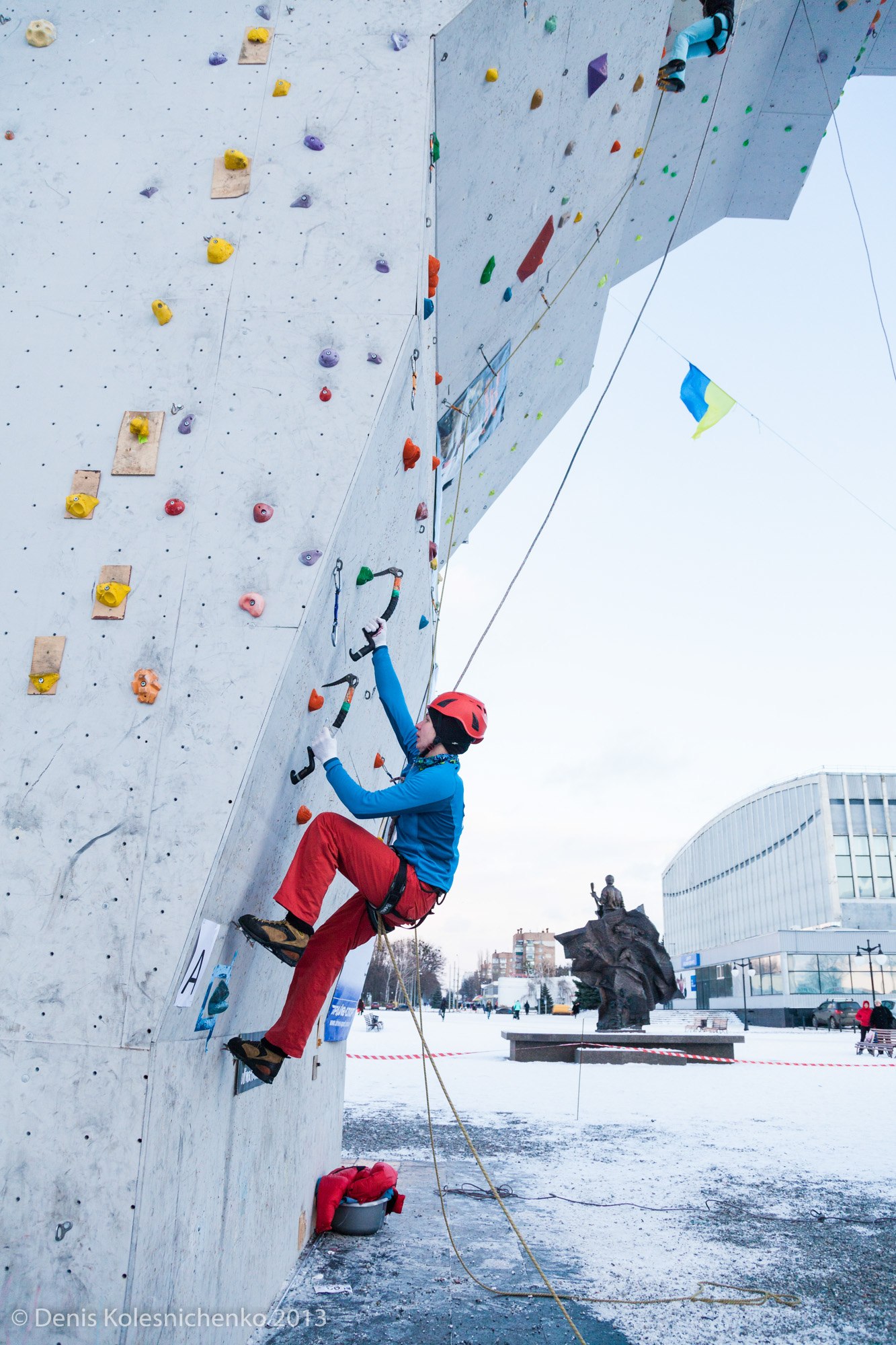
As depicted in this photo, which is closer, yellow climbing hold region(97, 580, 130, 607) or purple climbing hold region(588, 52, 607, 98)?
yellow climbing hold region(97, 580, 130, 607)

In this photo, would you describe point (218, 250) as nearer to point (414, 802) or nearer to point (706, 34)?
point (414, 802)

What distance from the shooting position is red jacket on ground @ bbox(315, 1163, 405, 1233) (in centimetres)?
389

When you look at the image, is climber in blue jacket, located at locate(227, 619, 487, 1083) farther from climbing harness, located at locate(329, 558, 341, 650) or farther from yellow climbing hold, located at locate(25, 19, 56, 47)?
yellow climbing hold, located at locate(25, 19, 56, 47)

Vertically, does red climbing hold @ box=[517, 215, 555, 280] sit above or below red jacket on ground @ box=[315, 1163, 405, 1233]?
above

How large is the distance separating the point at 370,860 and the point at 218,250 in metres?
1.77

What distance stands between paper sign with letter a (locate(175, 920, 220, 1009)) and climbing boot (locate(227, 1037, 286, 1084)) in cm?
33

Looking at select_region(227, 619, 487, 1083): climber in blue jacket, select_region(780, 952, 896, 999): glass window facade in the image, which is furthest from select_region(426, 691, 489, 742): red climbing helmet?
select_region(780, 952, 896, 999): glass window facade

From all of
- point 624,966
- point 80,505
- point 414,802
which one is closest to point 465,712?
point 414,802

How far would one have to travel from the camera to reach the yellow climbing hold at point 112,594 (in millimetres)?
2379

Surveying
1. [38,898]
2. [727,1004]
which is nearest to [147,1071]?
[38,898]

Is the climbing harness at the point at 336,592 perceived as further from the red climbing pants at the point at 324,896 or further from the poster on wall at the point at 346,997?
the poster on wall at the point at 346,997

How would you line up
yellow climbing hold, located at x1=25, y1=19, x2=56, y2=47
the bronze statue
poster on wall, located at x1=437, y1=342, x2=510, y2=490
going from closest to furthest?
yellow climbing hold, located at x1=25, y1=19, x2=56, y2=47
poster on wall, located at x1=437, y1=342, x2=510, y2=490
the bronze statue

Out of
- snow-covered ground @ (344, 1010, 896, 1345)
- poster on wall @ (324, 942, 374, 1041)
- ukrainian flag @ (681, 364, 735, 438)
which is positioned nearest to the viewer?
snow-covered ground @ (344, 1010, 896, 1345)

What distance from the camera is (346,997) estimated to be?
4.27 metres
